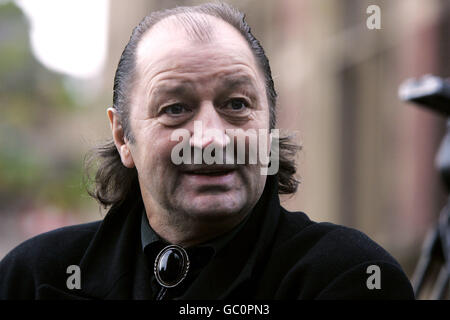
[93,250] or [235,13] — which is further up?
[235,13]

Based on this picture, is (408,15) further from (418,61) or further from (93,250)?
(93,250)

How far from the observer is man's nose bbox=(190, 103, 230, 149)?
5.88 feet

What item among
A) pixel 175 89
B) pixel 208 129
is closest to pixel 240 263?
pixel 208 129

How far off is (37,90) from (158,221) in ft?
81.5

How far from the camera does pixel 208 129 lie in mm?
1802

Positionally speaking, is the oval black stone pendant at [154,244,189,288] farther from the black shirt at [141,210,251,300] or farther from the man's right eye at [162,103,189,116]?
the man's right eye at [162,103,189,116]

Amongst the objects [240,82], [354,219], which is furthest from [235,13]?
[354,219]

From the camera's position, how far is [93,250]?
213 cm

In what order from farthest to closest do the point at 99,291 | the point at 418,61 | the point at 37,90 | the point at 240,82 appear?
the point at 37,90 → the point at 418,61 → the point at 99,291 → the point at 240,82

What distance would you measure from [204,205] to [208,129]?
0.19 m

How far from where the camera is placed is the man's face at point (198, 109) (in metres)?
1.82

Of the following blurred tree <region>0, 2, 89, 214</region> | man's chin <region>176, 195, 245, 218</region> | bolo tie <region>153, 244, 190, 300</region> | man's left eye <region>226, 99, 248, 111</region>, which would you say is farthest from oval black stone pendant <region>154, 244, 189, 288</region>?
blurred tree <region>0, 2, 89, 214</region>

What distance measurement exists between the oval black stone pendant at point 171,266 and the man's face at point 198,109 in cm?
10

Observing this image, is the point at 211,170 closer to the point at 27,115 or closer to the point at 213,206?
the point at 213,206
